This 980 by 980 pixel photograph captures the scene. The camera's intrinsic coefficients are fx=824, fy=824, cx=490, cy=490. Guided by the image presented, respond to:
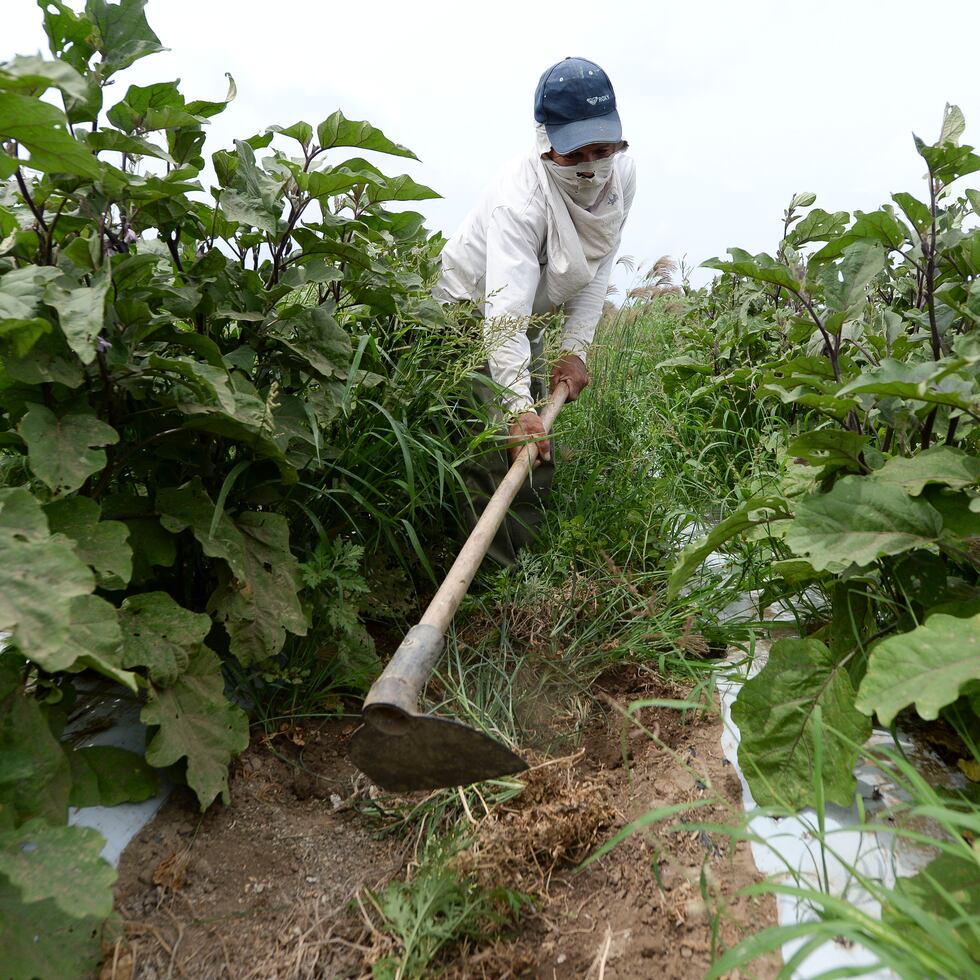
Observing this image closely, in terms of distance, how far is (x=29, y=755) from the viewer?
153 cm

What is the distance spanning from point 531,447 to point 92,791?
1.64 metres

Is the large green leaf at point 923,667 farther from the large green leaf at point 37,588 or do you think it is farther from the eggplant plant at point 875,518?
the large green leaf at point 37,588

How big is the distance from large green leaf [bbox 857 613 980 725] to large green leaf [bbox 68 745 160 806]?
147cm

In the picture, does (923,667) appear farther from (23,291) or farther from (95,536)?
(23,291)

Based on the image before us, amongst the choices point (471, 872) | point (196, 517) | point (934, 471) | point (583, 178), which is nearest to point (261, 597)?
point (196, 517)

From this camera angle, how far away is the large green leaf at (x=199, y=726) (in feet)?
5.76

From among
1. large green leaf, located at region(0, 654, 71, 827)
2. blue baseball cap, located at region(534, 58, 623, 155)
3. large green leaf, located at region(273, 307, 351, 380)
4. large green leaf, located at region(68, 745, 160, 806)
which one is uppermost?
blue baseball cap, located at region(534, 58, 623, 155)

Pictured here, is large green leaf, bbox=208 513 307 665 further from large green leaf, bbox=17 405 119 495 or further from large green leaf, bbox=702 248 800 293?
large green leaf, bbox=702 248 800 293

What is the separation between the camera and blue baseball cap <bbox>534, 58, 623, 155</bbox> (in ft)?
9.71

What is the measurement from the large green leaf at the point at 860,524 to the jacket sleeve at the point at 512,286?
1.37 metres

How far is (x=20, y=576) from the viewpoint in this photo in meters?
1.26

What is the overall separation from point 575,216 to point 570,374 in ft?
2.03

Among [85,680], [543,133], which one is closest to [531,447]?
[543,133]

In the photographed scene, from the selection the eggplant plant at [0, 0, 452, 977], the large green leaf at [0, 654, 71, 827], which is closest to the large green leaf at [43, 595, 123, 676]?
the eggplant plant at [0, 0, 452, 977]
